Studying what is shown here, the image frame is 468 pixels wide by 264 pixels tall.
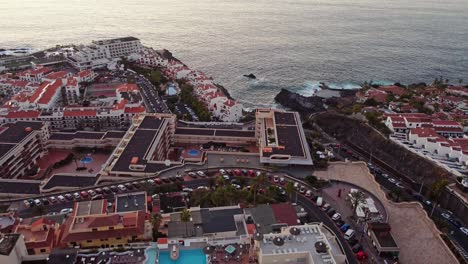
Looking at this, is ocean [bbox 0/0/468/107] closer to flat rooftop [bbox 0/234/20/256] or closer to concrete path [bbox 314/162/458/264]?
concrete path [bbox 314/162/458/264]

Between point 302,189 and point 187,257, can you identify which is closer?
point 187,257

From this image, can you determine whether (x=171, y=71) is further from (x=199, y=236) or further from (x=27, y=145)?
(x=199, y=236)

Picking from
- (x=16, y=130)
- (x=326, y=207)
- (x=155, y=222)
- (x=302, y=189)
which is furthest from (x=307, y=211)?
(x=16, y=130)

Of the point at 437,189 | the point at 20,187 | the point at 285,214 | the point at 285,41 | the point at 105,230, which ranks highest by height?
the point at 285,41

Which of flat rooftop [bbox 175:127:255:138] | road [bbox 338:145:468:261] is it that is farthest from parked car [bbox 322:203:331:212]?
flat rooftop [bbox 175:127:255:138]

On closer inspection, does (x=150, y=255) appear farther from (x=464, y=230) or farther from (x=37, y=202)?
(x=464, y=230)

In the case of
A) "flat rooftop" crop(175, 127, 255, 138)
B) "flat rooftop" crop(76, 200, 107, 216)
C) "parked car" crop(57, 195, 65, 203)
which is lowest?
"parked car" crop(57, 195, 65, 203)
